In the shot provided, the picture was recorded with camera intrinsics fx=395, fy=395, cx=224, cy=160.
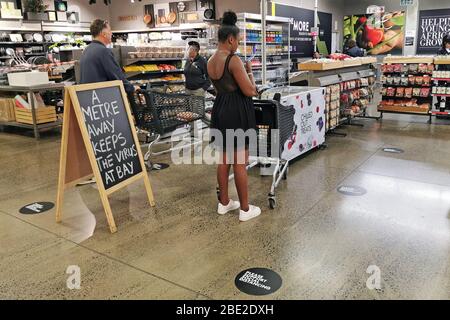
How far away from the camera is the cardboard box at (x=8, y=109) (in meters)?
7.54

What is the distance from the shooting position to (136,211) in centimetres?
366

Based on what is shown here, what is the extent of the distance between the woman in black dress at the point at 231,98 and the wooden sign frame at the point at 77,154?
92 centimetres

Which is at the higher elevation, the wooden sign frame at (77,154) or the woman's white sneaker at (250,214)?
the wooden sign frame at (77,154)

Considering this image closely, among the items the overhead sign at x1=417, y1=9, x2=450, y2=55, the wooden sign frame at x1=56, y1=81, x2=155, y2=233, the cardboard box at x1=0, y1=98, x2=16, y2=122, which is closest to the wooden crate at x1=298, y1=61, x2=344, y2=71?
the wooden sign frame at x1=56, y1=81, x2=155, y2=233

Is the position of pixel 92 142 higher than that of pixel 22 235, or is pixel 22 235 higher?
pixel 92 142

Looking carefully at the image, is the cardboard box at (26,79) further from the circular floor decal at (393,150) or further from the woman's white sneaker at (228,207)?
the circular floor decal at (393,150)

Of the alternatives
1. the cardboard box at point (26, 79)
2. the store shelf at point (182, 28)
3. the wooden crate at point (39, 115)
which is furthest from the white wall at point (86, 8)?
the wooden crate at point (39, 115)

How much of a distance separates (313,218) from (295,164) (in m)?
1.70

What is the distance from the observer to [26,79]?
708 cm

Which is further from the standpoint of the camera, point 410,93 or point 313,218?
point 410,93

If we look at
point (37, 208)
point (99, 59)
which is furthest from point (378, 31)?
point (37, 208)

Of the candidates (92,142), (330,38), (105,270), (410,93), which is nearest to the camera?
(105,270)

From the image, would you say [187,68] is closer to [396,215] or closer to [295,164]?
[295,164]

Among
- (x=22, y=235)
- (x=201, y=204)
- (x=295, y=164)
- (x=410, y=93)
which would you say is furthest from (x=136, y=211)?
(x=410, y=93)
